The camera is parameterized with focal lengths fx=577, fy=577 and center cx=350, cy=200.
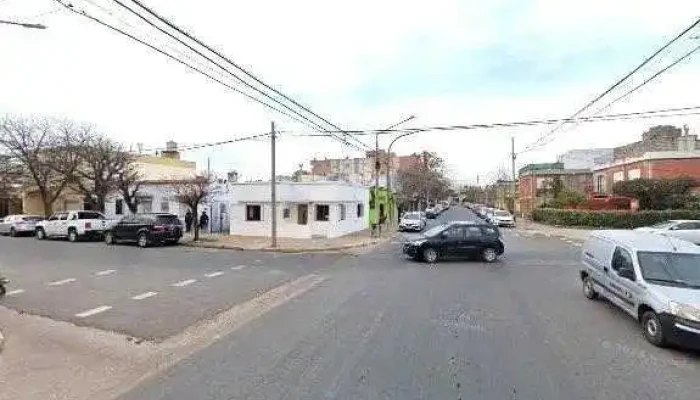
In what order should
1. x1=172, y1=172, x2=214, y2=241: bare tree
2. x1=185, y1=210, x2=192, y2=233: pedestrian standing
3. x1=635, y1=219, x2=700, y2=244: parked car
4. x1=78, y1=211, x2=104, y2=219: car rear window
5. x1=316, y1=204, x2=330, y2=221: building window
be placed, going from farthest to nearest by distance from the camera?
x1=185, y1=210, x2=192, y2=233: pedestrian standing → x1=316, y1=204, x2=330, y2=221: building window → x1=78, y1=211, x2=104, y2=219: car rear window → x1=172, y1=172, x2=214, y2=241: bare tree → x1=635, y1=219, x2=700, y2=244: parked car

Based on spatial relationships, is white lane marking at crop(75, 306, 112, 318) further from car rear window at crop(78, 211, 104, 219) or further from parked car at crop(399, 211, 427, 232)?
parked car at crop(399, 211, 427, 232)

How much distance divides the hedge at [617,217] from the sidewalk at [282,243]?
18248mm

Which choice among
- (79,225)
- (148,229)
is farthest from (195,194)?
(79,225)

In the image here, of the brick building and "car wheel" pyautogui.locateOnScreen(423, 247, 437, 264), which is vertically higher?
the brick building

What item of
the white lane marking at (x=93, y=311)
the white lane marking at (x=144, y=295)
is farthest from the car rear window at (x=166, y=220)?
the white lane marking at (x=93, y=311)

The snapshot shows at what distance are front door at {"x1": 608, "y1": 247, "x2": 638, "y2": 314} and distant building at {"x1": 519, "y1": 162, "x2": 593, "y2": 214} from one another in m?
53.9

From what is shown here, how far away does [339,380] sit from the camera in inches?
268

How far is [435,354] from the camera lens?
7965 mm

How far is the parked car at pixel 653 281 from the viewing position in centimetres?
827

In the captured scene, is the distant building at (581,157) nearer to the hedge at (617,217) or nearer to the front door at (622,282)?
the hedge at (617,217)

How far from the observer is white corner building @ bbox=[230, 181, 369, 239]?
3475 cm

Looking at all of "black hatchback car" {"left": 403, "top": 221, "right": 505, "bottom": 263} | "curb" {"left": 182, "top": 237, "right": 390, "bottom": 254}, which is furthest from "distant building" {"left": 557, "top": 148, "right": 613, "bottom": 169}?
"black hatchback car" {"left": 403, "top": 221, "right": 505, "bottom": 263}

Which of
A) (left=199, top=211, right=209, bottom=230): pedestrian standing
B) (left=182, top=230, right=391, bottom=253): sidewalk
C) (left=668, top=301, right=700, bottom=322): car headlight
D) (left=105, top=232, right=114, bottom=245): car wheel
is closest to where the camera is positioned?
(left=668, top=301, right=700, bottom=322): car headlight

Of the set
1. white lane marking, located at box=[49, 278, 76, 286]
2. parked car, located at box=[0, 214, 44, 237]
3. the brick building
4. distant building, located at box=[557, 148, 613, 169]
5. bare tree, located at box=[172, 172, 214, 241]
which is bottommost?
white lane marking, located at box=[49, 278, 76, 286]
